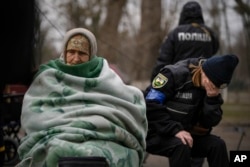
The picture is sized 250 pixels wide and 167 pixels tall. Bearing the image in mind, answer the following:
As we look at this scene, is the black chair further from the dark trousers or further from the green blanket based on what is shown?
the dark trousers

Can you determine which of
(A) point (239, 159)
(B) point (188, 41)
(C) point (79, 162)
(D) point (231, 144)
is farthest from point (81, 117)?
(D) point (231, 144)

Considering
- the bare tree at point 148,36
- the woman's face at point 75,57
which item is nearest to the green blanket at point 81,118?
A: the woman's face at point 75,57

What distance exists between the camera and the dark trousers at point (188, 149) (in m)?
3.62

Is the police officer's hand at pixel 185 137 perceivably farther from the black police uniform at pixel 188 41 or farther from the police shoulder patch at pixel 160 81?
the black police uniform at pixel 188 41

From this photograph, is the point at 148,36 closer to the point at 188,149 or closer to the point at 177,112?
the point at 177,112

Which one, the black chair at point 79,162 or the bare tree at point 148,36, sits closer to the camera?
the black chair at point 79,162

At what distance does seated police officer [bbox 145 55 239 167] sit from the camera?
365cm

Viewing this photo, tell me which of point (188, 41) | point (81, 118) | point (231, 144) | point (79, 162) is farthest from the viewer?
point (231, 144)

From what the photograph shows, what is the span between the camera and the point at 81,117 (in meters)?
3.15

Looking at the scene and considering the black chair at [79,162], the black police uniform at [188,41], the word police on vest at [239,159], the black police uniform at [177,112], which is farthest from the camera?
the black police uniform at [188,41]

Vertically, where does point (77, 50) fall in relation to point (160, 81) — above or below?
above

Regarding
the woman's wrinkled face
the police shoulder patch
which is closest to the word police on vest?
the police shoulder patch

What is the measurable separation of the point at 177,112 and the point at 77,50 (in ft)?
2.50

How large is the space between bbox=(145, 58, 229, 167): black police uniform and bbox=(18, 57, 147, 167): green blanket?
32 centimetres
